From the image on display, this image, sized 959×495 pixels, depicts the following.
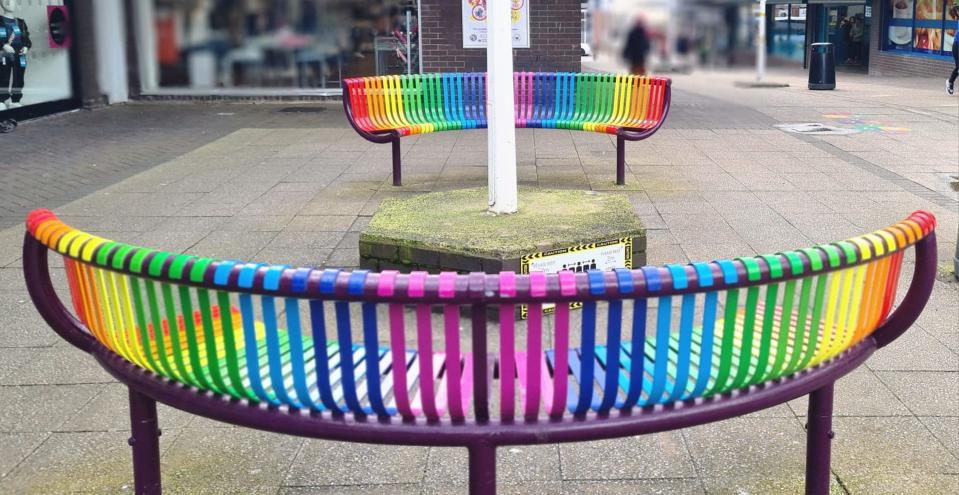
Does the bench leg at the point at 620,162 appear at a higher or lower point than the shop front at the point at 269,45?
lower

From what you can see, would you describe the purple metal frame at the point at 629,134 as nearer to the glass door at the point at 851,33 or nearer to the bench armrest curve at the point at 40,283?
the bench armrest curve at the point at 40,283

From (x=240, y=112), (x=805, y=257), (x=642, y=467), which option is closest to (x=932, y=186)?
(x=642, y=467)

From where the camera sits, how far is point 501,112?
18.5 feet

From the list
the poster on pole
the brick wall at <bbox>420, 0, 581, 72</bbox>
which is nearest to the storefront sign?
the brick wall at <bbox>420, 0, 581, 72</bbox>

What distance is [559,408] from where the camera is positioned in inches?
94.4

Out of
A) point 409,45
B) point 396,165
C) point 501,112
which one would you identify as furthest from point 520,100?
point 409,45

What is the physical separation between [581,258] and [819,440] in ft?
7.52

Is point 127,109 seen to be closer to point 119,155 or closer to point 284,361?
point 119,155

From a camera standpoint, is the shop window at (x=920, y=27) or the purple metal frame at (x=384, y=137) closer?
the purple metal frame at (x=384, y=137)

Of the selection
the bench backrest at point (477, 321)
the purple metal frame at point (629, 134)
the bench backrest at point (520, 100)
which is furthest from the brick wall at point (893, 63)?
the bench backrest at point (477, 321)

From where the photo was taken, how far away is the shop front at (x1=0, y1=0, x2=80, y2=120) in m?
12.8

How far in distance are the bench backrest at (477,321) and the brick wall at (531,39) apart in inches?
491

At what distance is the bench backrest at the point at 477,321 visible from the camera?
87.9 inches

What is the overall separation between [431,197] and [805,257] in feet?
13.3
